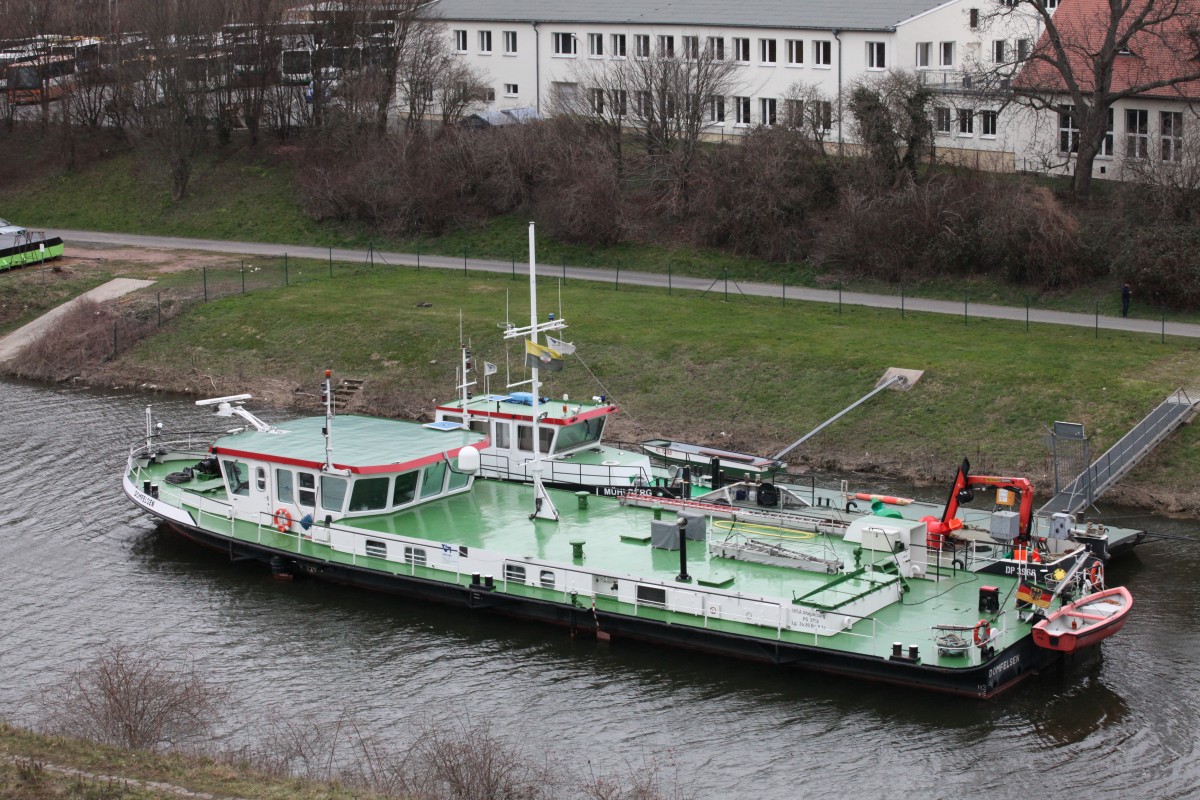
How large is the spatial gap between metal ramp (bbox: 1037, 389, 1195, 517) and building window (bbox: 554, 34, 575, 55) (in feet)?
126

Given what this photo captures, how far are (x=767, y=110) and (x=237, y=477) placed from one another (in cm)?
3814

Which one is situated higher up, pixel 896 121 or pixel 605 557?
pixel 896 121

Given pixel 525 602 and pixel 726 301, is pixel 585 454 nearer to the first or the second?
pixel 525 602

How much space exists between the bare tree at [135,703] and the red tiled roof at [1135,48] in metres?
41.2

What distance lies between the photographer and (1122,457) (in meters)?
40.7

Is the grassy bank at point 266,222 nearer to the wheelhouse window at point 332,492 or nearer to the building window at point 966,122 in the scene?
the building window at point 966,122

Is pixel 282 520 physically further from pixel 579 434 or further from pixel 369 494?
pixel 579 434

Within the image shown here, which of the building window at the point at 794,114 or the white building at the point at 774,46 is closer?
the white building at the point at 774,46

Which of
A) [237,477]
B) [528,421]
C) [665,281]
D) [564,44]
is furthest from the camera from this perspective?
[564,44]

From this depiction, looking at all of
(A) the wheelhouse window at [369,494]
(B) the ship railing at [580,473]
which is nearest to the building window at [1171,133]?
(B) the ship railing at [580,473]

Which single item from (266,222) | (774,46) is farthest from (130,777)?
(774,46)

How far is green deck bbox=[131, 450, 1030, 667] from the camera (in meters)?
30.6

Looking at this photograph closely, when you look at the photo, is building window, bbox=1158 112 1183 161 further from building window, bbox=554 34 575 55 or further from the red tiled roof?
building window, bbox=554 34 575 55

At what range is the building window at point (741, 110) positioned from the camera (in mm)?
69812
